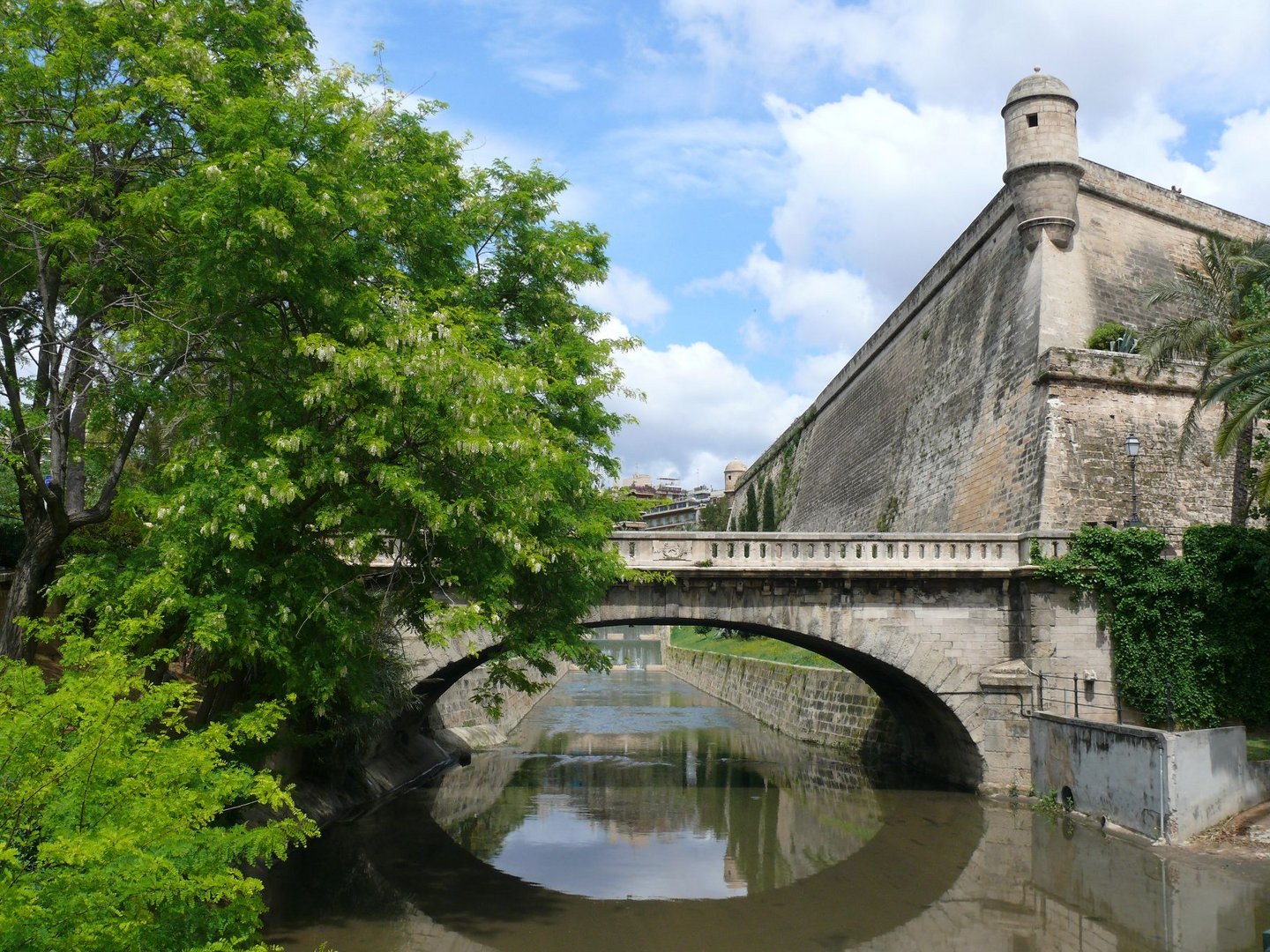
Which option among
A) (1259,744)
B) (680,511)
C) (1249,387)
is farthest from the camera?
(680,511)

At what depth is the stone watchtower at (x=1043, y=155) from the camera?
79.2 ft

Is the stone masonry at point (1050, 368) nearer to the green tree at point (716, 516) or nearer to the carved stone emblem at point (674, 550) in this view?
the carved stone emblem at point (674, 550)

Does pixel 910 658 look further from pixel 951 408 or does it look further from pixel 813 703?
pixel 813 703

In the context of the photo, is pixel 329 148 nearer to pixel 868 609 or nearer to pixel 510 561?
pixel 510 561

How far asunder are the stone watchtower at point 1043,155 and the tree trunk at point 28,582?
75.5 feet

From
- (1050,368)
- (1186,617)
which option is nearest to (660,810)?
(1186,617)

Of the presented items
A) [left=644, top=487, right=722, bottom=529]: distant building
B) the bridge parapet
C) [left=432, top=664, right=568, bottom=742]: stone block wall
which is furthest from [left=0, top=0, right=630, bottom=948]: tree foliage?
[left=644, top=487, right=722, bottom=529]: distant building

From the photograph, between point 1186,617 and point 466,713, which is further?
point 466,713

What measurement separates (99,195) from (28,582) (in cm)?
470

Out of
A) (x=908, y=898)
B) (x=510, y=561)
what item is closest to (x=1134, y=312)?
(x=908, y=898)

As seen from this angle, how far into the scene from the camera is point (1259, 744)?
731 inches

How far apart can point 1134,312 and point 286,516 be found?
76.3 feet

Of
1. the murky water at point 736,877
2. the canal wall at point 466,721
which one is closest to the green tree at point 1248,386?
the murky water at point 736,877

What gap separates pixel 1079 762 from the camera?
17.8m
